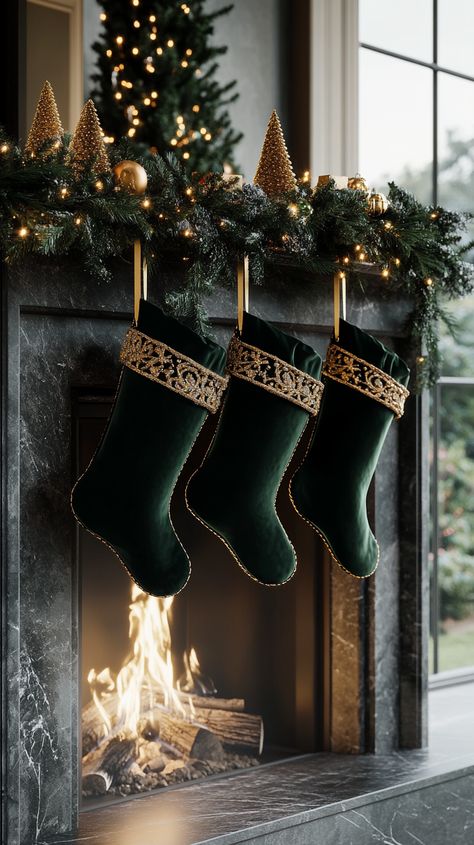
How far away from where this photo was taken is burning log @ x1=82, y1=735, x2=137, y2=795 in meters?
2.18

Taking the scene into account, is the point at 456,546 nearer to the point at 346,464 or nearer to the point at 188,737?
the point at 188,737

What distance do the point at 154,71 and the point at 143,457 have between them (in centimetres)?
115

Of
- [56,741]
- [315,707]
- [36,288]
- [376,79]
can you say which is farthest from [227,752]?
[376,79]

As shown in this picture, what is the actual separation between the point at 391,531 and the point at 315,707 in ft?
1.47

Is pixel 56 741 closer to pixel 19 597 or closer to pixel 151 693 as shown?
pixel 19 597

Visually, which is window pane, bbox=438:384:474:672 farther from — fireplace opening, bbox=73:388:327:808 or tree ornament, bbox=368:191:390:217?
tree ornament, bbox=368:191:390:217

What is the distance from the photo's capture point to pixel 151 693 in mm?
2373

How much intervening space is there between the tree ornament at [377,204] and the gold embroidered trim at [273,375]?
404 mm

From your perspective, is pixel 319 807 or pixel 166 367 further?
pixel 319 807

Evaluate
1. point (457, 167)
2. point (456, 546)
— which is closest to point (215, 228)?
point (457, 167)

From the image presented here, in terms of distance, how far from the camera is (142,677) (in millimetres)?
2348

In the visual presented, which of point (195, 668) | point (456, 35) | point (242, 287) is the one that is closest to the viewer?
→ point (242, 287)

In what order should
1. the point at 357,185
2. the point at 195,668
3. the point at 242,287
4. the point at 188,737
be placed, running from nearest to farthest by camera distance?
1. the point at 242,287
2. the point at 357,185
3. the point at 188,737
4. the point at 195,668

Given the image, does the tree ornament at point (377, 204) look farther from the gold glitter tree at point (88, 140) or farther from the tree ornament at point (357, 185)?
the gold glitter tree at point (88, 140)
